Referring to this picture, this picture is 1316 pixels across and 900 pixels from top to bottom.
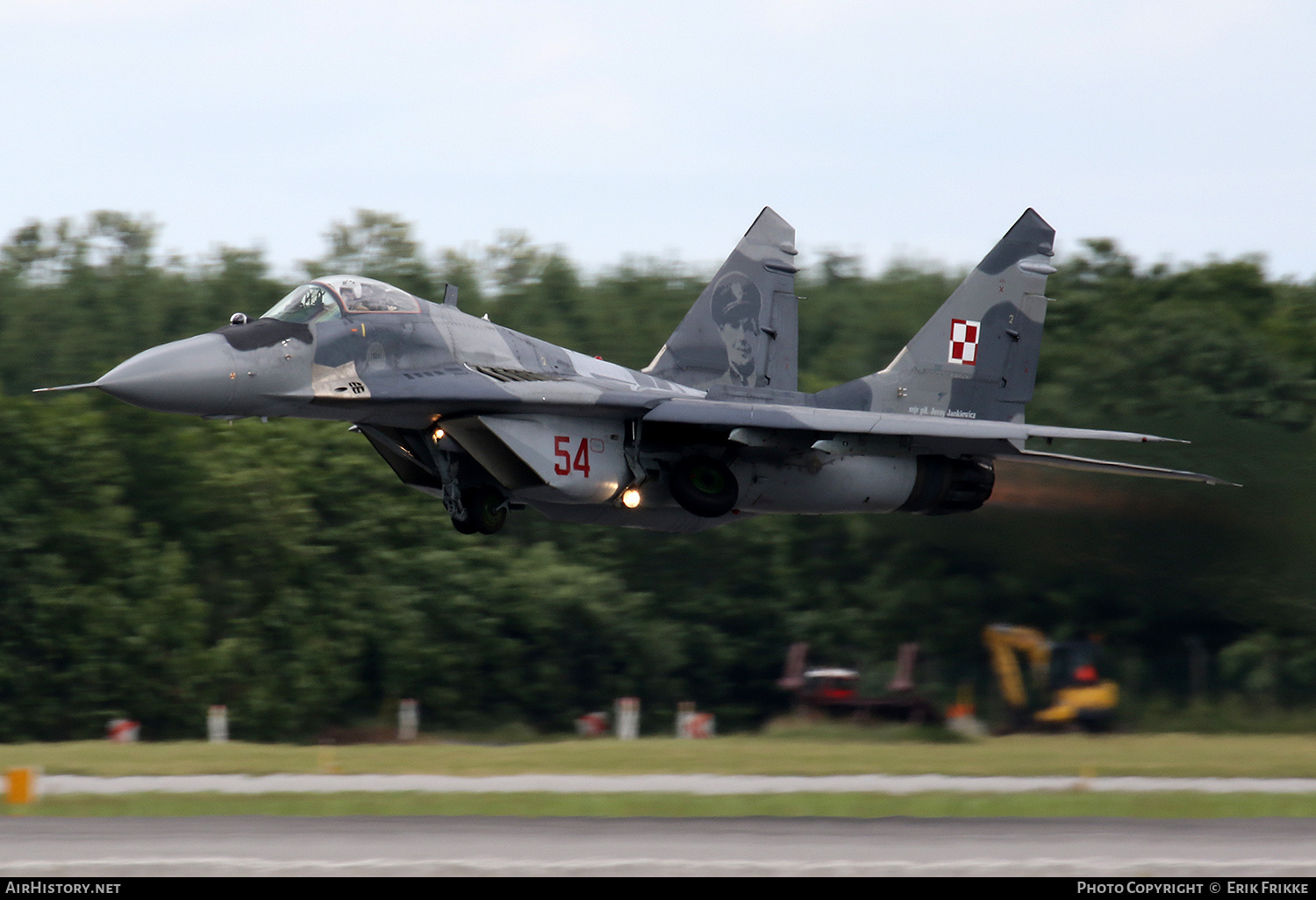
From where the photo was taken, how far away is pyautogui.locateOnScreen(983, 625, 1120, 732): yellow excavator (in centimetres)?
2492

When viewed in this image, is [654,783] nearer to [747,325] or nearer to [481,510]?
[481,510]

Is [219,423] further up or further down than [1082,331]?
further down

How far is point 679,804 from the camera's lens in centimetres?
1697

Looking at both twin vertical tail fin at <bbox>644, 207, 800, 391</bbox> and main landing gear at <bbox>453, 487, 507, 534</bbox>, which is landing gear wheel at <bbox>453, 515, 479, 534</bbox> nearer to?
main landing gear at <bbox>453, 487, 507, 534</bbox>

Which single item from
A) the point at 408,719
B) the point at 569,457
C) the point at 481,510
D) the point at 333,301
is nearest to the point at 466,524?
the point at 481,510

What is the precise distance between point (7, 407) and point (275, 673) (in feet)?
30.5

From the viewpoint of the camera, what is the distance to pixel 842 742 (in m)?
24.0

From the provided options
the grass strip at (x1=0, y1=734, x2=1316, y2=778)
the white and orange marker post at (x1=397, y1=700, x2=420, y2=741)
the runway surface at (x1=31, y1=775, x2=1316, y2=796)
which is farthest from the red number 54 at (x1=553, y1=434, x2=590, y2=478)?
the white and orange marker post at (x1=397, y1=700, x2=420, y2=741)

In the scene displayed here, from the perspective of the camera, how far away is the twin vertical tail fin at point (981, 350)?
2017 cm

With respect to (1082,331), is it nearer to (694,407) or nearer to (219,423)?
(219,423)

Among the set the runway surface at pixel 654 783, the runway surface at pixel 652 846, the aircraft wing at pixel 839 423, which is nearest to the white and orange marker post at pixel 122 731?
the runway surface at pixel 654 783

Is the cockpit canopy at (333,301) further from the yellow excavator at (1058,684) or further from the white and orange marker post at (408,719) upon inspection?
the white and orange marker post at (408,719)
